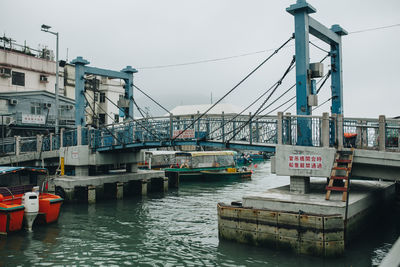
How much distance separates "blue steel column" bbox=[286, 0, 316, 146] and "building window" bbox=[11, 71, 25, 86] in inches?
1374

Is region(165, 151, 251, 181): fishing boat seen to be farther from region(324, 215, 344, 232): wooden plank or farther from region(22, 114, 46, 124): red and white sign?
region(324, 215, 344, 232): wooden plank

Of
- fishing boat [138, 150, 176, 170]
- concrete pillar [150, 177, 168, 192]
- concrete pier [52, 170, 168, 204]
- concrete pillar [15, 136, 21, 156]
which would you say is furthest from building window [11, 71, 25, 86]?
concrete pillar [150, 177, 168, 192]

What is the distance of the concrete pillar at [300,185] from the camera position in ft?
47.3

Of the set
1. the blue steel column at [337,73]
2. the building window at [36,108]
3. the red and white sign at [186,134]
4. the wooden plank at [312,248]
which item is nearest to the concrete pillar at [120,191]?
the red and white sign at [186,134]

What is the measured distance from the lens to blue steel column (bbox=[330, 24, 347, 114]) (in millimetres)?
18297

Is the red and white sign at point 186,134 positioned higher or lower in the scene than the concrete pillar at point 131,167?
higher

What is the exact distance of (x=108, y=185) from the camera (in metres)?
25.6

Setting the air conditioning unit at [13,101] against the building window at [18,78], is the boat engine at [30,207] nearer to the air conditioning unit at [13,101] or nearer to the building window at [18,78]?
the air conditioning unit at [13,101]

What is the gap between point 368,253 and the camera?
41.4ft

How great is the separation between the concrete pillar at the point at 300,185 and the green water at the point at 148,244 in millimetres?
2643

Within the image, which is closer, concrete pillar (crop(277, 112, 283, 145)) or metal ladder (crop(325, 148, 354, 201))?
metal ladder (crop(325, 148, 354, 201))

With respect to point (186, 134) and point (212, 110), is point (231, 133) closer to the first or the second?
point (186, 134)

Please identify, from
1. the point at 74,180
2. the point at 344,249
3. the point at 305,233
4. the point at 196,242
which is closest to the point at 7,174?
the point at 74,180

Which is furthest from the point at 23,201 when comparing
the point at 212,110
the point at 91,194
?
the point at 212,110
